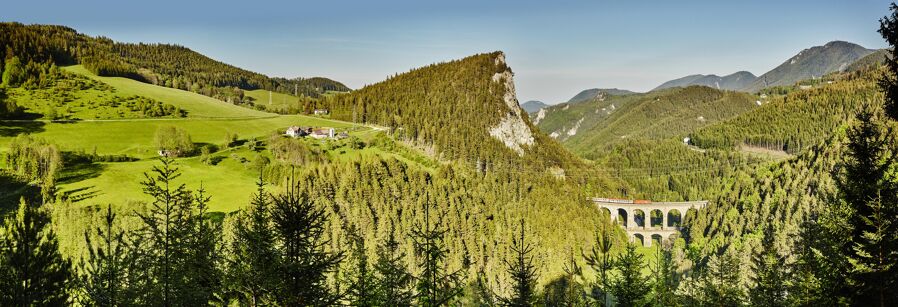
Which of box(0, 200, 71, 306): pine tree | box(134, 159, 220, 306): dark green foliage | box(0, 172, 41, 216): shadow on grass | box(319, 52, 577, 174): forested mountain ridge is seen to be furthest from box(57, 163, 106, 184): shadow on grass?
box(134, 159, 220, 306): dark green foliage

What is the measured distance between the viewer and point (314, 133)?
157125 millimetres

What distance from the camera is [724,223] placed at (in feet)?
521

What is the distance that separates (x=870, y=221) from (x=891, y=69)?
25.5 ft

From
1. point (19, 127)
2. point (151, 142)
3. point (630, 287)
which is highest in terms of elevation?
point (19, 127)

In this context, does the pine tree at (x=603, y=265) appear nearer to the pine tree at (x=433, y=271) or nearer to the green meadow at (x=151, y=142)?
the pine tree at (x=433, y=271)

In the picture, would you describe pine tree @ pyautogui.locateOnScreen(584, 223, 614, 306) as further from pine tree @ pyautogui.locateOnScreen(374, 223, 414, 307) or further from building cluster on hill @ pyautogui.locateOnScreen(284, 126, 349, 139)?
building cluster on hill @ pyautogui.locateOnScreen(284, 126, 349, 139)

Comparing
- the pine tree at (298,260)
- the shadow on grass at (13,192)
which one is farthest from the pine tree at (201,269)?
the shadow on grass at (13,192)

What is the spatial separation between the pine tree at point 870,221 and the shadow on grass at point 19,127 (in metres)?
169

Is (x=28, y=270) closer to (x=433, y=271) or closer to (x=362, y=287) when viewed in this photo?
(x=362, y=287)

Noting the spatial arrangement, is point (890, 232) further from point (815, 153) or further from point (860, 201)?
point (815, 153)

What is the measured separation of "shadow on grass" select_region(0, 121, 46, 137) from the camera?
420 ft

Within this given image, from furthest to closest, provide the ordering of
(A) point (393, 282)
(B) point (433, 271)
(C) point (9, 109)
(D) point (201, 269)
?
(C) point (9, 109) → (D) point (201, 269) → (A) point (393, 282) → (B) point (433, 271)

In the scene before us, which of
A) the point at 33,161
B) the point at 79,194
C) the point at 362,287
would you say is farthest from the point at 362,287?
the point at 33,161

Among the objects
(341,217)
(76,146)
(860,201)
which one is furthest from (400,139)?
(860,201)
